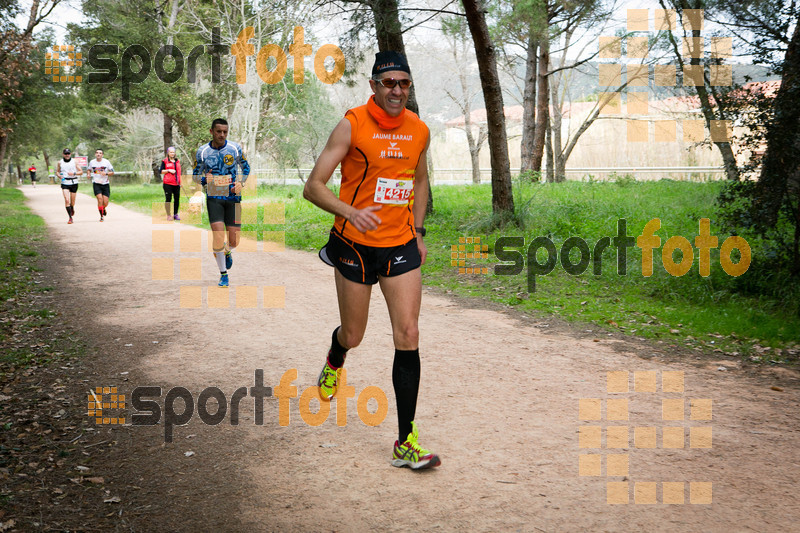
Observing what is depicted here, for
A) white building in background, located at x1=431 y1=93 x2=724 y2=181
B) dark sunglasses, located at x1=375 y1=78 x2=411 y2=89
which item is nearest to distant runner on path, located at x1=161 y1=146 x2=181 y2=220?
white building in background, located at x1=431 y1=93 x2=724 y2=181

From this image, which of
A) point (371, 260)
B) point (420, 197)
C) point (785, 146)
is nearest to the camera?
point (371, 260)

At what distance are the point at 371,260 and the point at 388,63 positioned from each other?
123 cm

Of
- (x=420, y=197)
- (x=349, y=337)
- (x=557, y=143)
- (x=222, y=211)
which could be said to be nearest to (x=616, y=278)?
(x=222, y=211)

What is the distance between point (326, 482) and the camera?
3.83 meters

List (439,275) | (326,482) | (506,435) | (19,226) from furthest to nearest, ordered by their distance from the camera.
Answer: (19,226)
(439,275)
(506,435)
(326,482)

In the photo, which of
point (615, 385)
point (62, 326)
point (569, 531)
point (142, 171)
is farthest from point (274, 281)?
point (142, 171)

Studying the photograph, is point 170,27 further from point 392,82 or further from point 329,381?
point 392,82

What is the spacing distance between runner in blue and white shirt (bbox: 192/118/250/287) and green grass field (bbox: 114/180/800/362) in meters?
3.49

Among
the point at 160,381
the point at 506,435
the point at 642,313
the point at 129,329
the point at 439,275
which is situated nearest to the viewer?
the point at 506,435

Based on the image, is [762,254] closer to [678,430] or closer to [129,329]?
[678,430]

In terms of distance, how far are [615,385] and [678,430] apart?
1074 millimetres

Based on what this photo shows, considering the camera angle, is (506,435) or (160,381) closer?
(506,435)

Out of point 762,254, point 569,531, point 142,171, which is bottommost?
point 569,531

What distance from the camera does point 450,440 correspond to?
14.6 feet
